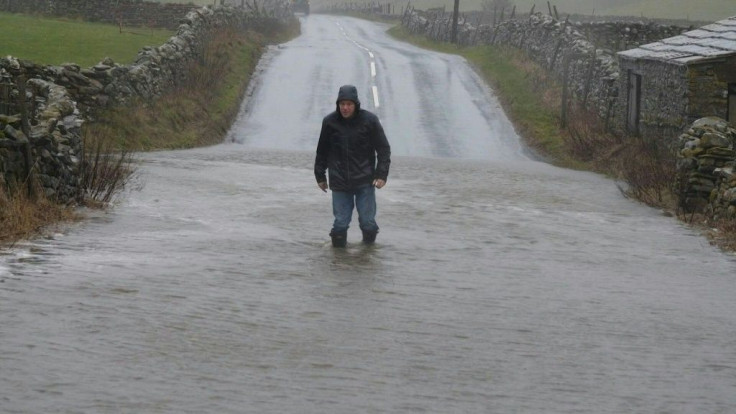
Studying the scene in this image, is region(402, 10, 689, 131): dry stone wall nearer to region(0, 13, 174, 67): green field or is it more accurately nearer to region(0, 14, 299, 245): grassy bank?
region(0, 14, 299, 245): grassy bank

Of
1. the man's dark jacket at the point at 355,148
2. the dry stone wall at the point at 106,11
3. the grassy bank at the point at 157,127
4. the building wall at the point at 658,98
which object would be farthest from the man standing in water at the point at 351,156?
the dry stone wall at the point at 106,11

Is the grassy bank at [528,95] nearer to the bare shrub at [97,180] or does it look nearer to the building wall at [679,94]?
the building wall at [679,94]

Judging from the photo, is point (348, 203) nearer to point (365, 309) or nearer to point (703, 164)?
point (365, 309)

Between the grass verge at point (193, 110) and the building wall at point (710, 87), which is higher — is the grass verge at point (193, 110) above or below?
below

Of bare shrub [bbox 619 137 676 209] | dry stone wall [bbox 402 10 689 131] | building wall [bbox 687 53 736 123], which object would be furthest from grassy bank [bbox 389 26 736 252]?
building wall [bbox 687 53 736 123]

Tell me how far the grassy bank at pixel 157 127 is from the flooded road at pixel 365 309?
18.1 inches

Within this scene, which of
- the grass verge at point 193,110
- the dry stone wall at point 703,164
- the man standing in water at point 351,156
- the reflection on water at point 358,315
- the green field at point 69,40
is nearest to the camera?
the reflection on water at point 358,315

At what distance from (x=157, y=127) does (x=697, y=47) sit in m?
13.3

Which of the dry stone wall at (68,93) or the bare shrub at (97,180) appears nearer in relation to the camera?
the dry stone wall at (68,93)

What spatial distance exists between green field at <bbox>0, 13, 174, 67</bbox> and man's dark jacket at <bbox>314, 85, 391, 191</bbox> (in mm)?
21297

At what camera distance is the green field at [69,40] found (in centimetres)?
3584

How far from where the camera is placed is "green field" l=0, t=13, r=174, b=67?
35.8 m

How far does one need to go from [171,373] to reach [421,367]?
1.81 metres

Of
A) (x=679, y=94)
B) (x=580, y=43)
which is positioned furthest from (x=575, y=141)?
(x=580, y=43)
